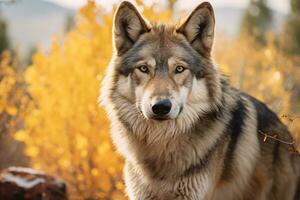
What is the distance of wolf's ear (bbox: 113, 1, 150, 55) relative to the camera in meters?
4.77

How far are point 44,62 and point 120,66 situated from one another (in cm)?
621

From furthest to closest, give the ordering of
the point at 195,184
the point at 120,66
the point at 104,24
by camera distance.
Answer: the point at 104,24, the point at 120,66, the point at 195,184

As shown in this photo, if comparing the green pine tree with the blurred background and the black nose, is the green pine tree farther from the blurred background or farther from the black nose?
the black nose

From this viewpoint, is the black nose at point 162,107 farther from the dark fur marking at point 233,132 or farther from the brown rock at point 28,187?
the brown rock at point 28,187

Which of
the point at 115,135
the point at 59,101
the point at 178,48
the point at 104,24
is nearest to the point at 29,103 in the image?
the point at 59,101

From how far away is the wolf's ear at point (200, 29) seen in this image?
4.65 m

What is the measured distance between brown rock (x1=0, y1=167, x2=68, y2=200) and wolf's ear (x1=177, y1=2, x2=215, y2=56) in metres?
3.20

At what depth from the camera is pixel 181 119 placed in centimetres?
468

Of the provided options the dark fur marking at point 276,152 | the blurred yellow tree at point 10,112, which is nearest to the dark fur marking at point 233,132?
the dark fur marking at point 276,152

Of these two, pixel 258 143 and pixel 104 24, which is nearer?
pixel 258 143

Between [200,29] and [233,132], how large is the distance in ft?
3.54

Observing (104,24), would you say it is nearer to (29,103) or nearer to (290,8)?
(29,103)

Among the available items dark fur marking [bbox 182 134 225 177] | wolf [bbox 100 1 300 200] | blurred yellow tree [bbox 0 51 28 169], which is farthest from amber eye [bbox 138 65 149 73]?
blurred yellow tree [bbox 0 51 28 169]

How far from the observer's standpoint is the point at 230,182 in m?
4.85
